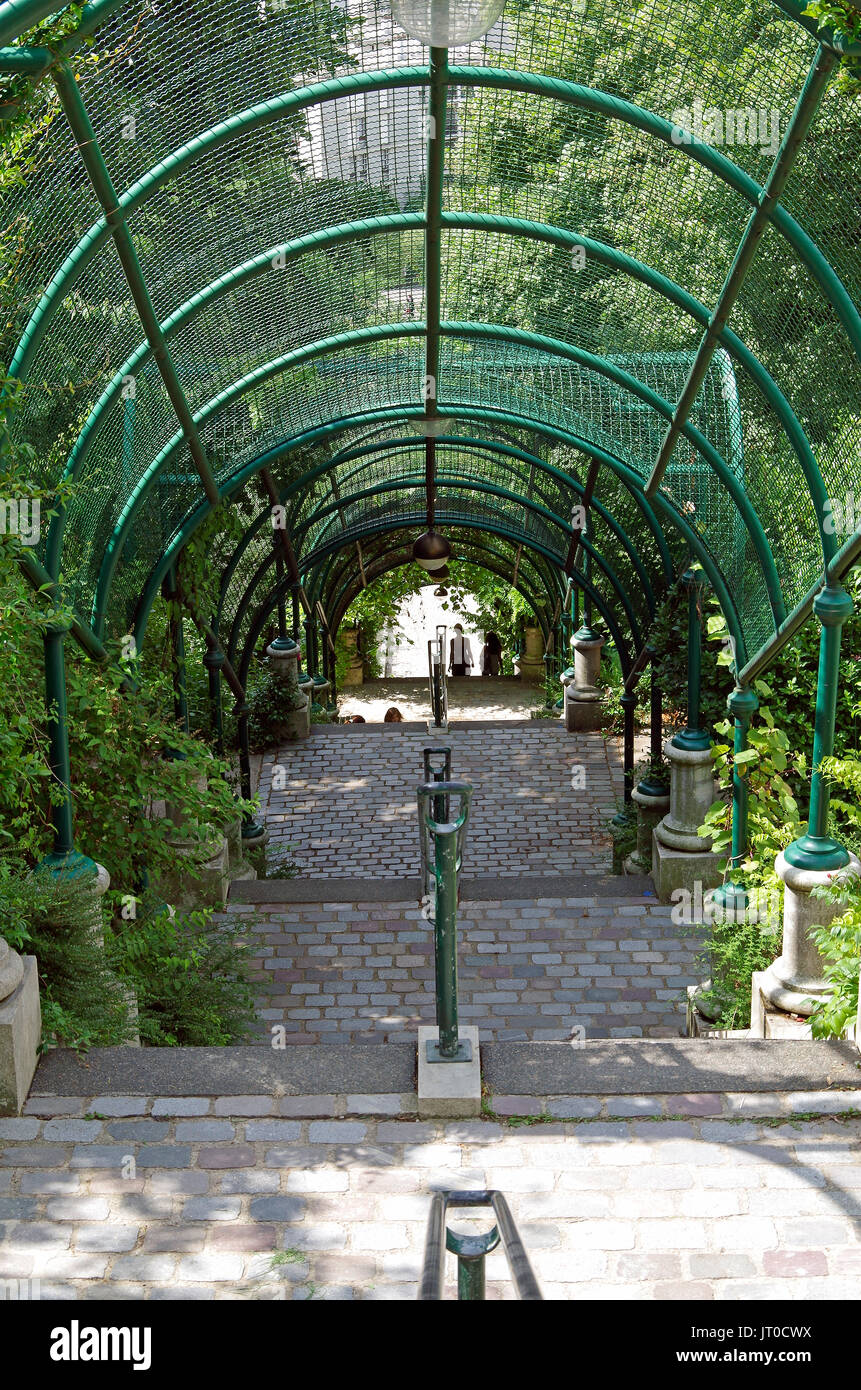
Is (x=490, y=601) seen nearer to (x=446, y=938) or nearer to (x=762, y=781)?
(x=762, y=781)

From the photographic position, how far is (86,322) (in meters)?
6.55

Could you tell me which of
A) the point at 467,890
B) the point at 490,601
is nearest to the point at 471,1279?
the point at 467,890

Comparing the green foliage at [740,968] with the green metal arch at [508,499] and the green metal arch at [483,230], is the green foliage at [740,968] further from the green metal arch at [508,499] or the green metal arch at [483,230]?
the green metal arch at [508,499]

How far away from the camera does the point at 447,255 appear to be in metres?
7.58

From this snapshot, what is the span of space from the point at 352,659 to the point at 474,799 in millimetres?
10121

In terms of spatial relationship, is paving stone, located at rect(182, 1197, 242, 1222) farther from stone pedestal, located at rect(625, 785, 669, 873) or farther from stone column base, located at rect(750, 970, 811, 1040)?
stone pedestal, located at rect(625, 785, 669, 873)

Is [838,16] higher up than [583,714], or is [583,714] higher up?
[838,16]

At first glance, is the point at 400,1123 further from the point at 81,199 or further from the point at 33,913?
the point at 81,199

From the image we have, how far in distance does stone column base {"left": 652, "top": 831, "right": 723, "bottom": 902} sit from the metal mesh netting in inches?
78.0

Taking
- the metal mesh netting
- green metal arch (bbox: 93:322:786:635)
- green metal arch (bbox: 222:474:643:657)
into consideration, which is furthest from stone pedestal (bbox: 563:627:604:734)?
green metal arch (bbox: 93:322:786:635)

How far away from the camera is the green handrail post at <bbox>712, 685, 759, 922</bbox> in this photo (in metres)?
7.98

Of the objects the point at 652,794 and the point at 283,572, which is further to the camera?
the point at 283,572
